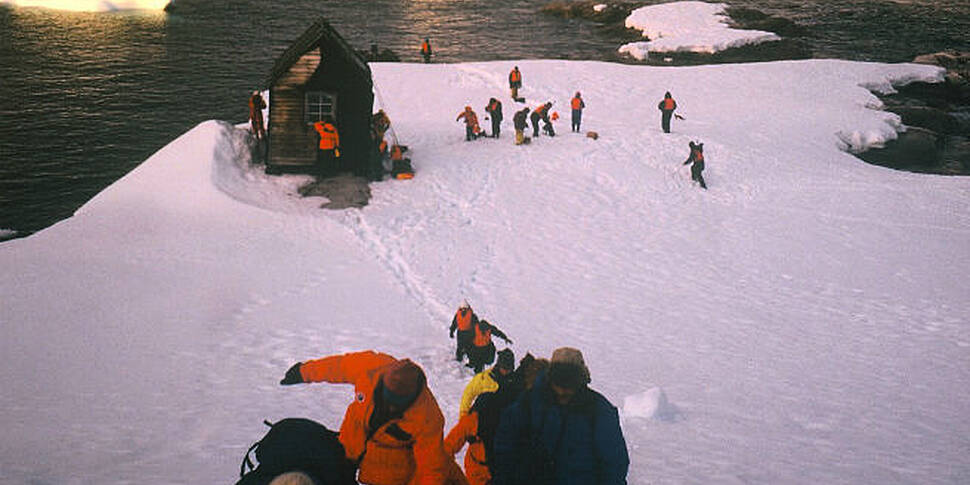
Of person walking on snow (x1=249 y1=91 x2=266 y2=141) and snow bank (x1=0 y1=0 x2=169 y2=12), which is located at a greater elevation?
snow bank (x1=0 y1=0 x2=169 y2=12)

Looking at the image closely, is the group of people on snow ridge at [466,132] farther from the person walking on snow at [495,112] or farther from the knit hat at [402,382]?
the knit hat at [402,382]

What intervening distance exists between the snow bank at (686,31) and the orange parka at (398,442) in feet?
115

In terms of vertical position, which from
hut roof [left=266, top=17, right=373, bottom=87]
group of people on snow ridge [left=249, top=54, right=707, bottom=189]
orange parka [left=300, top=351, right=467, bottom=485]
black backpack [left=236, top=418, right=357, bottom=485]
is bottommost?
orange parka [left=300, top=351, right=467, bottom=485]

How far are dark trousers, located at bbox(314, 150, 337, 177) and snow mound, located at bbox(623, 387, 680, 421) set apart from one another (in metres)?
11.8

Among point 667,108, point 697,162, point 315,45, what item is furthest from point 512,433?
point 667,108

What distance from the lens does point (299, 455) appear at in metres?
2.81

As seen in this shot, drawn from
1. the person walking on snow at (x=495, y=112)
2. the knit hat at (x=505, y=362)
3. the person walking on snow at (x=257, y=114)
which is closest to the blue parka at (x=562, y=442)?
the knit hat at (x=505, y=362)

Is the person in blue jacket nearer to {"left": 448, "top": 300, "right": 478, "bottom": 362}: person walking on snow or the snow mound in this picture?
the snow mound

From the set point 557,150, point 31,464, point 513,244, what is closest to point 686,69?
point 557,150

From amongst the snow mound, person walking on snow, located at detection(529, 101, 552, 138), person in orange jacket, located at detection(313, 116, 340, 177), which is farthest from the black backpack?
person walking on snow, located at detection(529, 101, 552, 138)

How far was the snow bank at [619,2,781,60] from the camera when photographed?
Answer: 35938 millimetres

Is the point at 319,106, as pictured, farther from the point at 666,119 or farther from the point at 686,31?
the point at 686,31

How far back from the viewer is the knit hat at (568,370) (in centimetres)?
336

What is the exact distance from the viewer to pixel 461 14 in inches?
1984
